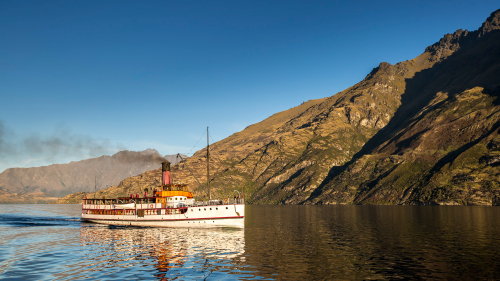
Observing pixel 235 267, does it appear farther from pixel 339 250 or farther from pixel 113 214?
pixel 113 214

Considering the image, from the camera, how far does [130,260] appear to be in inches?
1791

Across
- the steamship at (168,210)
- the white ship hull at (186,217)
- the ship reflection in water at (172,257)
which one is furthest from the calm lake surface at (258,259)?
the steamship at (168,210)

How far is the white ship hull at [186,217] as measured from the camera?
95.2 meters

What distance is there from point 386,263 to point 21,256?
5109cm

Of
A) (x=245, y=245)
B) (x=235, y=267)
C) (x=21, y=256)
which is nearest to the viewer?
(x=235, y=267)

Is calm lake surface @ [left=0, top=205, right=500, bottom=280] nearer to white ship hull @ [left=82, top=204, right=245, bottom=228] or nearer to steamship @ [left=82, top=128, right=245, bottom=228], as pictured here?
white ship hull @ [left=82, top=204, right=245, bottom=228]

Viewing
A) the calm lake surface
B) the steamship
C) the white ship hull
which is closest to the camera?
the calm lake surface

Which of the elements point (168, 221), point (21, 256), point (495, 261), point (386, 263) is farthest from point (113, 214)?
point (495, 261)

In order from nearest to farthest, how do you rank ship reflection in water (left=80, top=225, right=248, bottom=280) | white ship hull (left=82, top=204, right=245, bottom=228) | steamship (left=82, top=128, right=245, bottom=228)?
ship reflection in water (left=80, top=225, right=248, bottom=280), white ship hull (left=82, top=204, right=245, bottom=228), steamship (left=82, top=128, right=245, bottom=228)

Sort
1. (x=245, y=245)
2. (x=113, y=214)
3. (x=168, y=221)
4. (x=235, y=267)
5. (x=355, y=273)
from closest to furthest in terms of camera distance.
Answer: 1. (x=355, y=273)
2. (x=235, y=267)
3. (x=245, y=245)
4. (x=168, y=221)
5. (x=113, y=214)

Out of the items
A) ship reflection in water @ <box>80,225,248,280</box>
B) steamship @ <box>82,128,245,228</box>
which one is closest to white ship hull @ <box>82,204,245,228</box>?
steamship @ <box>82,128,245,228</box>

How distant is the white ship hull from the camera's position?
3750 inches

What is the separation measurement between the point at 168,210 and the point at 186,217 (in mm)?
7176

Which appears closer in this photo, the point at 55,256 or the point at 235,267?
the point at 235,267
